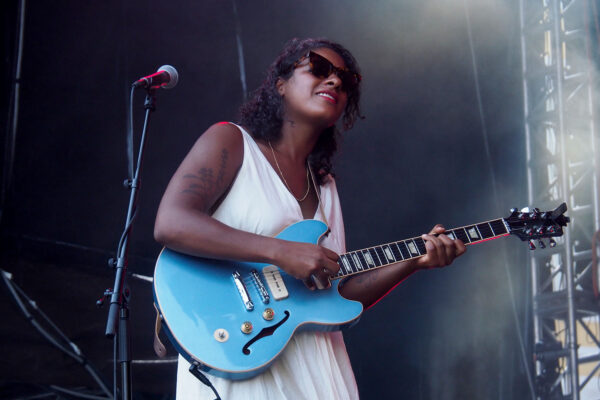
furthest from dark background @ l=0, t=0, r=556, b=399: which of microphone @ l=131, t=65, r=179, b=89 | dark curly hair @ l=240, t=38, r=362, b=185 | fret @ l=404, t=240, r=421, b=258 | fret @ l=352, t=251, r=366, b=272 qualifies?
fret @ l=404, t=240, r=421, b=258

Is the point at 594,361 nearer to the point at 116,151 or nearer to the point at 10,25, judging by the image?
the point at 116,151

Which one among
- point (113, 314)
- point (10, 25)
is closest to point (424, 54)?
point (10, 25)

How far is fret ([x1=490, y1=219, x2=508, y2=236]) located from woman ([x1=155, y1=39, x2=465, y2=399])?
23cm

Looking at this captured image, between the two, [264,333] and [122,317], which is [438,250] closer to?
[264,333]

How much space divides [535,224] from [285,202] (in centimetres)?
111

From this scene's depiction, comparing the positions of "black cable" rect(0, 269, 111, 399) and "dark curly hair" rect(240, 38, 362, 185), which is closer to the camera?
"dark curly hair" rect(240, 38, 362, 185)

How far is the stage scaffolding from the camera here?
13.7 ft

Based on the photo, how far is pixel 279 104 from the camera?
261 centimetres

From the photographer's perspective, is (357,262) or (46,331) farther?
(46,331)

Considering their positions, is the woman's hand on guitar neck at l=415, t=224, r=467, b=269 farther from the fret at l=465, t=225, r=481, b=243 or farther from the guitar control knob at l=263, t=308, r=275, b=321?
the guitar control knob at l=263, t=308, r=275, b=321

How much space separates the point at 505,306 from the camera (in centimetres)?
465

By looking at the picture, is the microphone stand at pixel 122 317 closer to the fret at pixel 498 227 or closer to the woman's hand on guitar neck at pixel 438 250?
the woman's hand on guitar neck at pixel 438 250

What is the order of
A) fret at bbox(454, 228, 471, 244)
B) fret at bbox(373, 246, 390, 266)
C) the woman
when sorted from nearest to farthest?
the woman < fret at bbox(373, 246, 390, 266) < fret at bbox(454, 228, 471, 244)

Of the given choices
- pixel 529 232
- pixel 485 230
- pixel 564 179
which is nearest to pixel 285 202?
pixel 485 230
